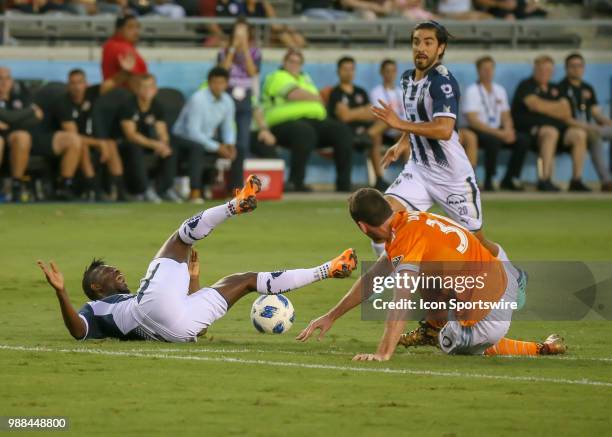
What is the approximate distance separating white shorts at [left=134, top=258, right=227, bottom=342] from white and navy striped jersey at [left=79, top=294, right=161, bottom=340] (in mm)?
105

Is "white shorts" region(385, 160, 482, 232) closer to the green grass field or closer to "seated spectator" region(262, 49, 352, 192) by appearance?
the green grass field

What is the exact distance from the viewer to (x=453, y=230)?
9445 mm

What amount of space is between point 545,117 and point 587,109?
1038 mm

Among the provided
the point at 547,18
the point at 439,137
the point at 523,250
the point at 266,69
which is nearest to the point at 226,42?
the point at 266,69

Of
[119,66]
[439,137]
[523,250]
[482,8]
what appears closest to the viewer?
[439,137]

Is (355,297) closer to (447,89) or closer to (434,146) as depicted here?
(447,89)

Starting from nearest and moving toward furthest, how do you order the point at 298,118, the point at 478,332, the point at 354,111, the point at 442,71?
the point at 478,332, the point at 442,71, the point at 298,118, the point at 354,111

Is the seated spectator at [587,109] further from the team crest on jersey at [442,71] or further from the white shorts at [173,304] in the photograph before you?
the white shorts at [173,304]

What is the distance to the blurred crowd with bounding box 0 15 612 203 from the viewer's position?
74.2ft

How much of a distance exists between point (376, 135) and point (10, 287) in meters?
12.1

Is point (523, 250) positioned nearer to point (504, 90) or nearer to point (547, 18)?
point (504, 90)

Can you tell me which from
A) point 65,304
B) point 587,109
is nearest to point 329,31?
point 587,109

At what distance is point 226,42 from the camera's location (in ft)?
84.6

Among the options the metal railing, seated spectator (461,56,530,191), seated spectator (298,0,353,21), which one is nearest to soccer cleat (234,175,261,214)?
the metal railing
